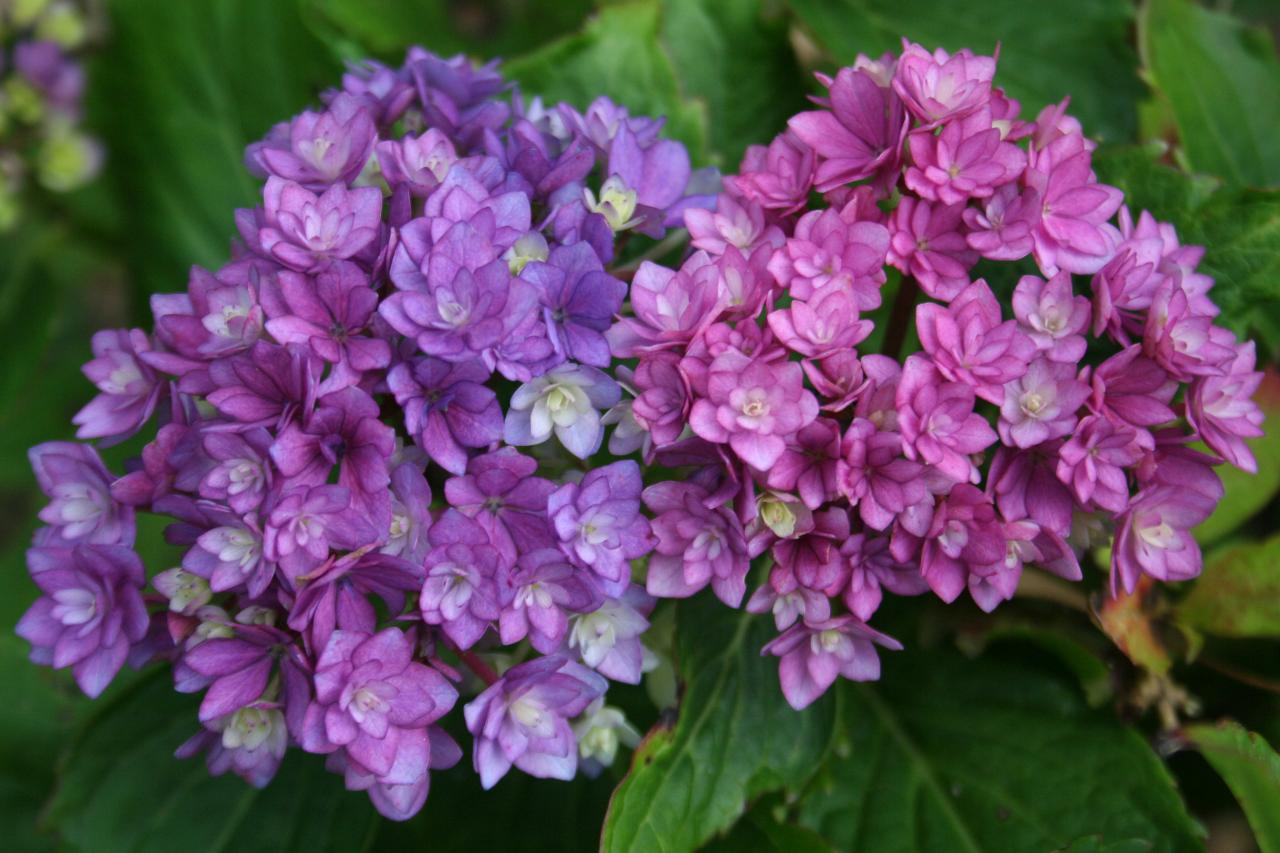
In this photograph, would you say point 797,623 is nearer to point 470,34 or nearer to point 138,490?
point 138,490

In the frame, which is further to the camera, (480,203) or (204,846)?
(204,846)

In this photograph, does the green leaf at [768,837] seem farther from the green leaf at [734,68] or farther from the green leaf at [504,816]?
the green leaf at [734,68]

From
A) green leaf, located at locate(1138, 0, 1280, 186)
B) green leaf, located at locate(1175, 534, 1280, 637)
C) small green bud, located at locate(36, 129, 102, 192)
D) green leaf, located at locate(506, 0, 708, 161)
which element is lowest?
green leaf, located at locate(1175, 534, 1280, 637)

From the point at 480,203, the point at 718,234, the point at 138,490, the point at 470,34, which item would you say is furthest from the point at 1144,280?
the point at 470,34

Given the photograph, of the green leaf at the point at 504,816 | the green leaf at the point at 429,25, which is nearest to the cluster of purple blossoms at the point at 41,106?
the green leaf at the point at 429,25

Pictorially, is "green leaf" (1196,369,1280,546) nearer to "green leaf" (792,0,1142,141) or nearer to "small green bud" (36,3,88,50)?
"green leaf" (792,0,1142,141)

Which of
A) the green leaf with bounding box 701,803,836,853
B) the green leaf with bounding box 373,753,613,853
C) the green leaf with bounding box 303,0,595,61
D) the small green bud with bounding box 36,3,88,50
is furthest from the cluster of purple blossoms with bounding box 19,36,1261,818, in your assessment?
the small green bud with bounding box 36,3,88,50

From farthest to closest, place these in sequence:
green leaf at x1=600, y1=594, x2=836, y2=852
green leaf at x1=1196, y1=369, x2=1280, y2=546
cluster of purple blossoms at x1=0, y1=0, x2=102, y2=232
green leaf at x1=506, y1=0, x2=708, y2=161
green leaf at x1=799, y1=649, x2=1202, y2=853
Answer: cluster of purple blossoms at x1=0, y1=0, x2=102, y2=232, green leaf at x1=506, y1=0, x2=708, y2=161, green leaf at x1=1196, y1=369, x2=1280, y2=546, green leaf at x1=799, y1=649, x2=1202, y2=853, green leaf at x1=600, y1=594, x2=836, y2=852
